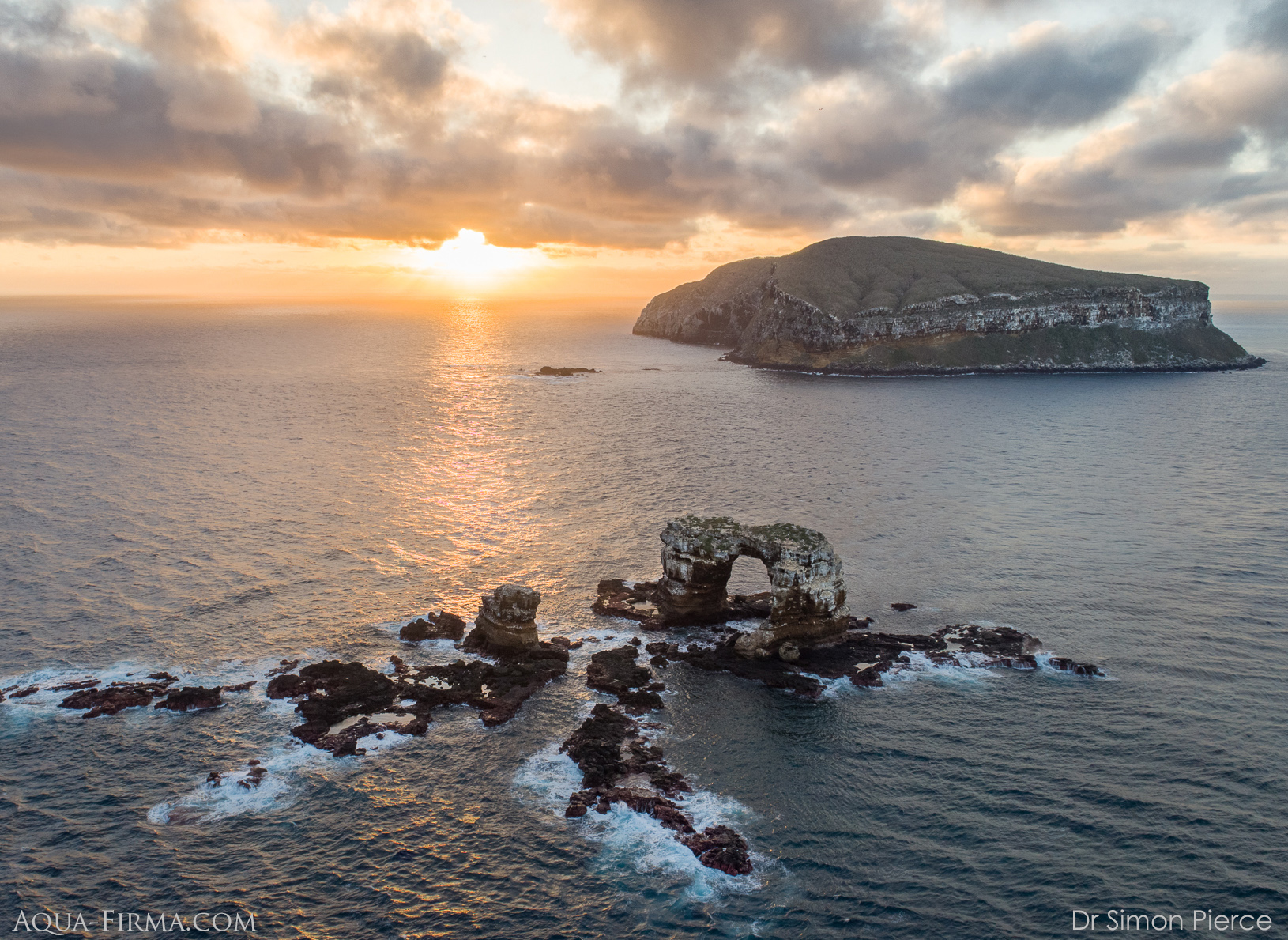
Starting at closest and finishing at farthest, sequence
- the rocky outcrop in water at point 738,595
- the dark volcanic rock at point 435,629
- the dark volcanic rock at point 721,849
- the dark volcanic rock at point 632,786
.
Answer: the dark volcanic rock at point 721,849 → the dark volcanic rock at point 632,786 → the rocky outcrop in water at point 738,595 → the dark volcanic rock at point 435,629

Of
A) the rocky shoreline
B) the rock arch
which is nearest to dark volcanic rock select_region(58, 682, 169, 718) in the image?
the rocky shoreline

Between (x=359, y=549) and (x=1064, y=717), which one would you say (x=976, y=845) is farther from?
(x=359, y=549)

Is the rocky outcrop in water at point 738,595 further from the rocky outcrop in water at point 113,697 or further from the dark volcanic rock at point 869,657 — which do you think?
the rocky outcrop in water at point 113,697

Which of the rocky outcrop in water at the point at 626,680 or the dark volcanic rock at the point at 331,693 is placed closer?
the dark volcanic rock at the point at 331,693

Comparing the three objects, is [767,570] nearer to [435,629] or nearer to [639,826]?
[639,826]

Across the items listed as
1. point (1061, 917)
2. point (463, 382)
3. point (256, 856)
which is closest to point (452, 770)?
point (256, 856)

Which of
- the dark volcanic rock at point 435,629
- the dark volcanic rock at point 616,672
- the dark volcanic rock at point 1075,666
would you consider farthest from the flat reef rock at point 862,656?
the dark volcanic rock at point 435,629
